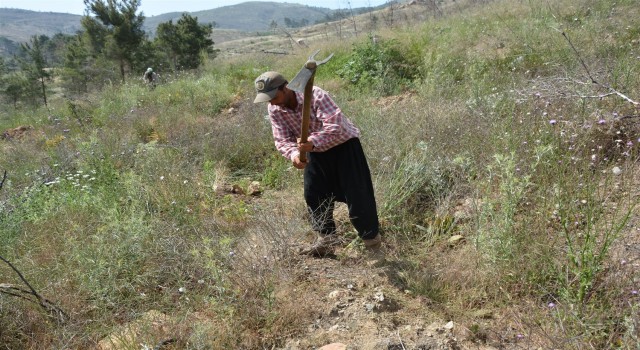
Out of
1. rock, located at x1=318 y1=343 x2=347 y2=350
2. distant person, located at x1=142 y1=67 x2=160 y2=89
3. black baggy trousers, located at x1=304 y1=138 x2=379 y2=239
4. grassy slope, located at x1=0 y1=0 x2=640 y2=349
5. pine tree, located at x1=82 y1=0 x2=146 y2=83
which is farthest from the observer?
pine tree, located at x1=82 y1=0 x2=146 y2=83

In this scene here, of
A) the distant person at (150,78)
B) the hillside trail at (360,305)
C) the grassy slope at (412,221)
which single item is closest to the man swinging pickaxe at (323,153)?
the hillside trail at (360,305)

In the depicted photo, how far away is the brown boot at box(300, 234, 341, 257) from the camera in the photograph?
8.88 feet

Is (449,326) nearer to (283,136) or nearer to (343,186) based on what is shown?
(343,186)

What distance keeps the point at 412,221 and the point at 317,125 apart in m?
1.09

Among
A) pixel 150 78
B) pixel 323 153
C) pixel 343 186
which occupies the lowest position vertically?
pixel 343 186

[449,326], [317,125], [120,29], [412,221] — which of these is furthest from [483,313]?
[120,29]

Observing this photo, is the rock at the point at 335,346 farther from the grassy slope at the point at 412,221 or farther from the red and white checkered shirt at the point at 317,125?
the red and white checkered shirt at the point at 317,125

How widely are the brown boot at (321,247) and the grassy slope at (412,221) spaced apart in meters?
0.13

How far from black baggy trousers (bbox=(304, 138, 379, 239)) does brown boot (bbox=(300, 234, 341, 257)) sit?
0.21ft

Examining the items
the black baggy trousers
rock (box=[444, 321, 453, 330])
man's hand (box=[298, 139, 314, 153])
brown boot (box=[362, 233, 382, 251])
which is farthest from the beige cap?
rock (box=[444, 321, 453, 330])

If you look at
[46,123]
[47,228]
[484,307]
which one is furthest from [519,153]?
[46,123]

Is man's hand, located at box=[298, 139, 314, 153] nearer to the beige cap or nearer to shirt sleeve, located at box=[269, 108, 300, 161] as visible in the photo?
shirt sleeve, located at box=[269, 108, 300, 161]

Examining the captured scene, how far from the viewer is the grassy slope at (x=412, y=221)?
2.01 meters

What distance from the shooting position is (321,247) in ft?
8.98
